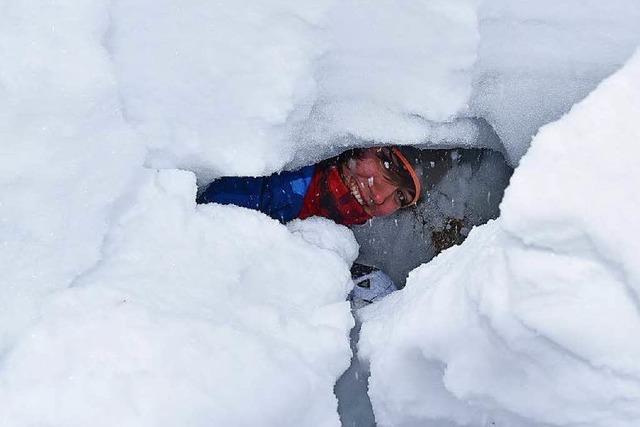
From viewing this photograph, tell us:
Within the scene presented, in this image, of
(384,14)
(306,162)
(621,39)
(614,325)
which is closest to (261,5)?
(384,14)

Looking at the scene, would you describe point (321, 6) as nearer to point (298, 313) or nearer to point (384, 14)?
point (384, 14)

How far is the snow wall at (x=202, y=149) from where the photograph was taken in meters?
1.11

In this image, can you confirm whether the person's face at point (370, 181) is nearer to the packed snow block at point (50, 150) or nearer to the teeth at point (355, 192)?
the teeth at point (355, 192)

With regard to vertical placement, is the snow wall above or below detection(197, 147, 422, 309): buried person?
above

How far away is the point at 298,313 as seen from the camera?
4.48 feet

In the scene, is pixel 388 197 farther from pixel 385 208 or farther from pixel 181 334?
pixel 181 334

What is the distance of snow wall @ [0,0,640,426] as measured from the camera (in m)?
1.11

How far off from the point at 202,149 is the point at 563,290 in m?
0.83

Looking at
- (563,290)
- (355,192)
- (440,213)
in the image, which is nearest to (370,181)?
(355,192)

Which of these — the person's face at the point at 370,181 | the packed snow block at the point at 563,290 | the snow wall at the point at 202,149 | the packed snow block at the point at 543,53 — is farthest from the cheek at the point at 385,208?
the packed snow block at the point at 563,290

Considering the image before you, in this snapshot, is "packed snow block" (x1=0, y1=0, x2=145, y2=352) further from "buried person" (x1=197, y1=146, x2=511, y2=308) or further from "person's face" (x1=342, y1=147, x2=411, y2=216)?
"person's face" (x1=342, y1=147, x2=411, y2=216)

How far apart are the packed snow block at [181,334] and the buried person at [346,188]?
0.51m

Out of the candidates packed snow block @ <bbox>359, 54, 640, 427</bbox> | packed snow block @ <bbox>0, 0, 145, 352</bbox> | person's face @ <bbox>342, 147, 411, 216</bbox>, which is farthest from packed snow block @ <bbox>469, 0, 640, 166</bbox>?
packed snow block @ <bbox>0, 0, 145, 352</bbox>

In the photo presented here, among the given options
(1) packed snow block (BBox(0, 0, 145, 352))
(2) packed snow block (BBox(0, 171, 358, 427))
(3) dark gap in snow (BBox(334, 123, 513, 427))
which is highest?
(1) packed snow block (BBox(0, 0, 145, 352))
